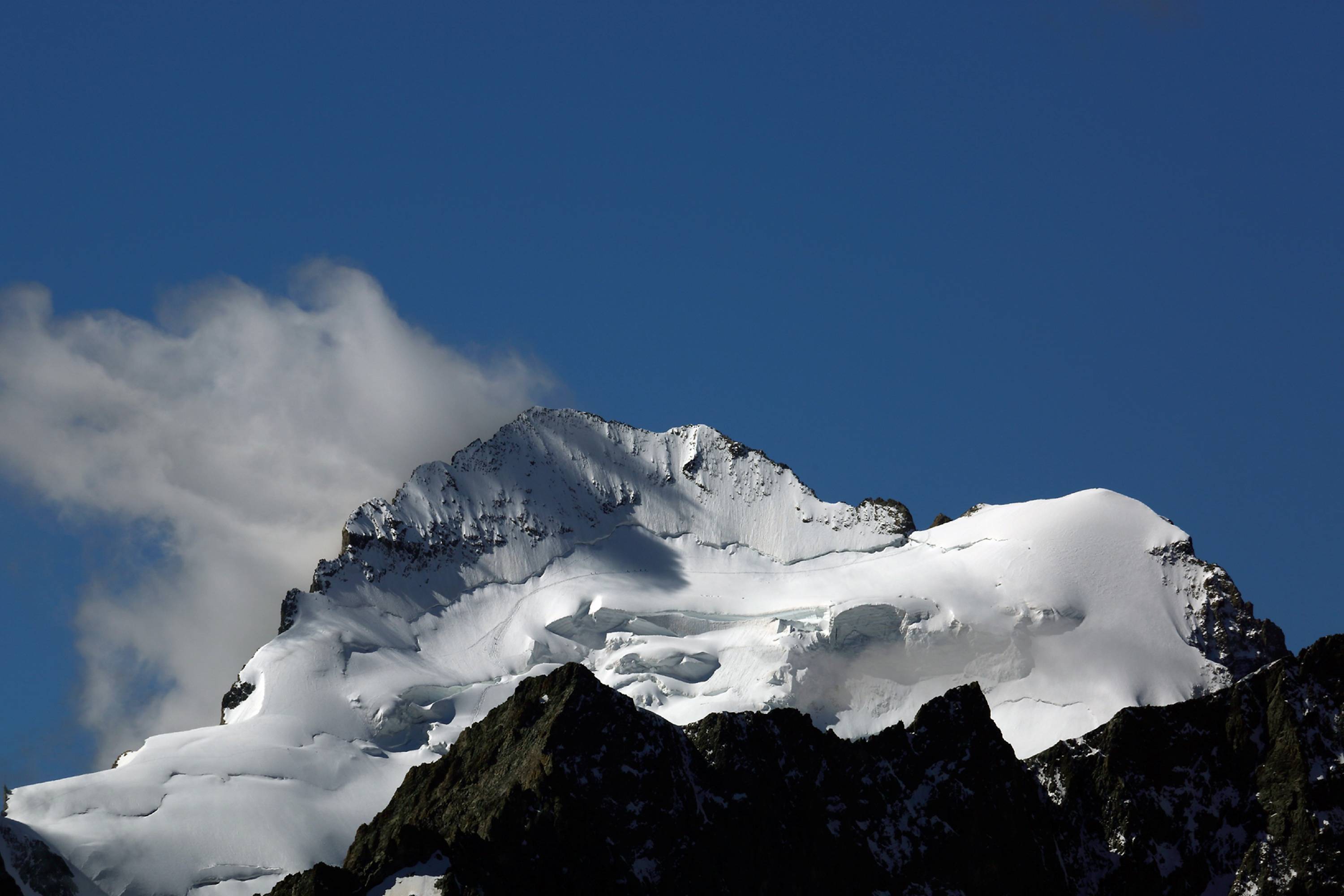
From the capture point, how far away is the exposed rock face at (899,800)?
161m

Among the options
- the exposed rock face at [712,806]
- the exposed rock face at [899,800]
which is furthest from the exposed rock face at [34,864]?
the exposed rock face at [899,800]

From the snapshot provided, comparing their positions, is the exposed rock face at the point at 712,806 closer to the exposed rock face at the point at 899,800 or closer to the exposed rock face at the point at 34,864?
the exposed rock face at the point at 899,800

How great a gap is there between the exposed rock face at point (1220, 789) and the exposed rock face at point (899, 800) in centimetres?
15

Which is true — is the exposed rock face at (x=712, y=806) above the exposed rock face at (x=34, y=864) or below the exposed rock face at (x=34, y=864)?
below

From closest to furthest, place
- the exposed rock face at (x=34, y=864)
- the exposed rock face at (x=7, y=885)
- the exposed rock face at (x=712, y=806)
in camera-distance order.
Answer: the exposed rock face at (x=7, y=885) < the exposed rock face at (x=712, y=806) < the exposed rock face at (x=34, y=864)

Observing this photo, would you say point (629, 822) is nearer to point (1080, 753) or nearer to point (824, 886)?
point (824, 886)

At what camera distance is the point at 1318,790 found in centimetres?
17175

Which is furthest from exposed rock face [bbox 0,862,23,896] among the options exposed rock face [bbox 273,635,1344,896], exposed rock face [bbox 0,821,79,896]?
exposed rock face [bbox 273,635,1344,896]

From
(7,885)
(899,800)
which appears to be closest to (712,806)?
(899,800)

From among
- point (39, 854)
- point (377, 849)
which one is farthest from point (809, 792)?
point (39, 854)

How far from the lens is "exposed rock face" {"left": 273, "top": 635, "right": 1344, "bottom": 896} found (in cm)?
16088

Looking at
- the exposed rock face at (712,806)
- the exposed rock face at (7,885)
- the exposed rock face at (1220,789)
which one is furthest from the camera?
the exposed rock face at (1220,789)

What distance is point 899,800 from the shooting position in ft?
570

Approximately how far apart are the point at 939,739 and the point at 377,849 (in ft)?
138
